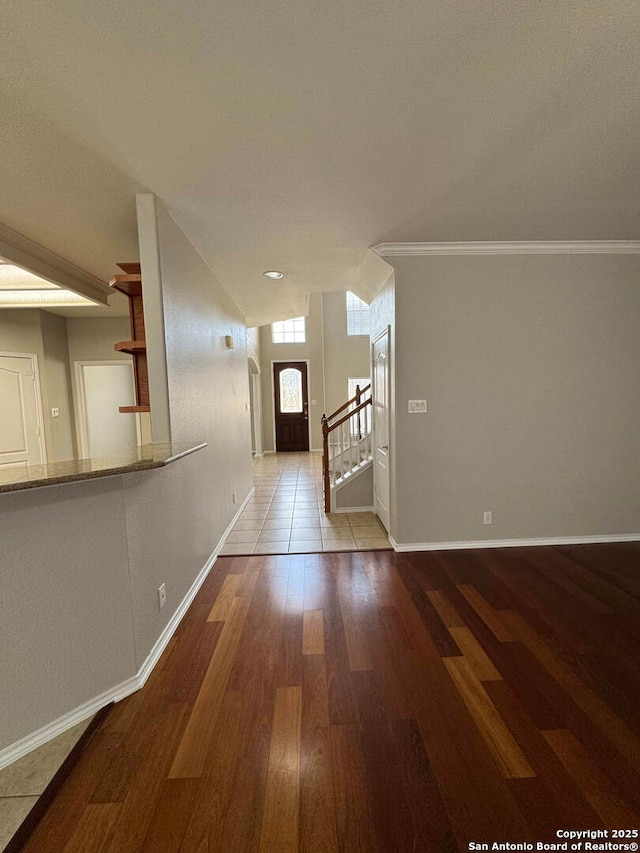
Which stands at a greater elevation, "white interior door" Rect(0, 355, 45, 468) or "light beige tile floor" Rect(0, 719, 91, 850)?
"white interior door" Rect(0, 355, 45, 468)

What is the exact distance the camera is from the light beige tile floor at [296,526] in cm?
334

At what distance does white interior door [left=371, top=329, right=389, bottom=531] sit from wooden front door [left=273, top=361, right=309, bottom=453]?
5.19m

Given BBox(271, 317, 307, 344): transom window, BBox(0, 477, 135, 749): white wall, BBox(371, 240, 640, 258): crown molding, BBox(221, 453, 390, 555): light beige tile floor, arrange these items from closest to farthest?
BBox(0, 477, 135, 749): white wall, BBox(371, 240, 640, 258): crown molding, BBox(221, 453, 390, 555): light beige tile floor, BBox(271, 317, 307, 344): transom window

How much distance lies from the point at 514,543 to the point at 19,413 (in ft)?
18.3

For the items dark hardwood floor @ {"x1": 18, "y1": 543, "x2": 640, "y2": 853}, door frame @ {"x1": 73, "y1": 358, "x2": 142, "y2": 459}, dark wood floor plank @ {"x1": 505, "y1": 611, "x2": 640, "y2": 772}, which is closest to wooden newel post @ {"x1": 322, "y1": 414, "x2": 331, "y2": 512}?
dark hardwood floor @ {"x1": 18, "y1": 543, "x2": 640, "y2": 853}

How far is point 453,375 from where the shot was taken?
3037 mm

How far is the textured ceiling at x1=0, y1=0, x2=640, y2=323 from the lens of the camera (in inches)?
44.1

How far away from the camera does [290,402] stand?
924 cm

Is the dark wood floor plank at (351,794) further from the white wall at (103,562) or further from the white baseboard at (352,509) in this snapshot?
the white baseboard at (352,509)

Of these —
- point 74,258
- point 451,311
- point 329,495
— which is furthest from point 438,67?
point 329,495

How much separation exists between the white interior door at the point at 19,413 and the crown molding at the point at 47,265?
4.65 ft

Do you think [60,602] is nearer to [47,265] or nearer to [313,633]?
[313,633]

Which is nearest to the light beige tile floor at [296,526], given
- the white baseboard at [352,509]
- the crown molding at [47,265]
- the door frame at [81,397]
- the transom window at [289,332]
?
the white baseboard at [352,509]

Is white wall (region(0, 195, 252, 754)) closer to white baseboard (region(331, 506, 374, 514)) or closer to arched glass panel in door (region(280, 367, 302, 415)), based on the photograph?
white baseboard (region(331, 506, 374, 514))
